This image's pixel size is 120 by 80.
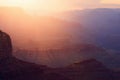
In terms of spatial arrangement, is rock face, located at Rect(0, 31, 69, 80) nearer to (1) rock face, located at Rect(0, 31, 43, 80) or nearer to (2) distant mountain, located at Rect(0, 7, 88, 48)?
(1) rock face, located at Rect(0, 31, 43, 80)

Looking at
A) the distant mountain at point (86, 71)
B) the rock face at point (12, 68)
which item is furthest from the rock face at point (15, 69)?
the distant mountain at point (86, 71)

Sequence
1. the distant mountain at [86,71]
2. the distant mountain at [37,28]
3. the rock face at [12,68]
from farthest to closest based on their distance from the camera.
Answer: the distant mountain at [37,28] → the distant mountain at [86,71] → the rock face at [12,68]

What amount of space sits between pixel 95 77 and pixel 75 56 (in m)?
21.3

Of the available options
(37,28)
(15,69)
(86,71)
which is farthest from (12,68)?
(37,28)

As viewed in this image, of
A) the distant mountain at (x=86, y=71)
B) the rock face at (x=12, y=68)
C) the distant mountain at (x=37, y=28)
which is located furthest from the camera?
the distant mountain at (x=37, y=28)

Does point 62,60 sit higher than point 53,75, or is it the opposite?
point 53,75

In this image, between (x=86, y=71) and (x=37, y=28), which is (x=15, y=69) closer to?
(x=86, y=71)

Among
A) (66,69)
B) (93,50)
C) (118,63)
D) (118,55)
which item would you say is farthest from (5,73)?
(118,55)

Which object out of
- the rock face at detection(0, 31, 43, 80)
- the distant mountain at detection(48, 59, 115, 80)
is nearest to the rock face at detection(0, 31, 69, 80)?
the rock face at detection(0, 31, 43, 80)

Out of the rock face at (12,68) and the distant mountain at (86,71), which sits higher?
the rock face at (12,68)

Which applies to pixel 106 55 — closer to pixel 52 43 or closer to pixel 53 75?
pixel 52 43

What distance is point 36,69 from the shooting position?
79.3ft

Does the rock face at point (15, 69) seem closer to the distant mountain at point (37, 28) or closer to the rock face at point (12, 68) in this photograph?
the rock face at point (12, 68)

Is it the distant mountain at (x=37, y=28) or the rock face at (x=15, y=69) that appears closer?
the rock face at (x=15, y=69)
